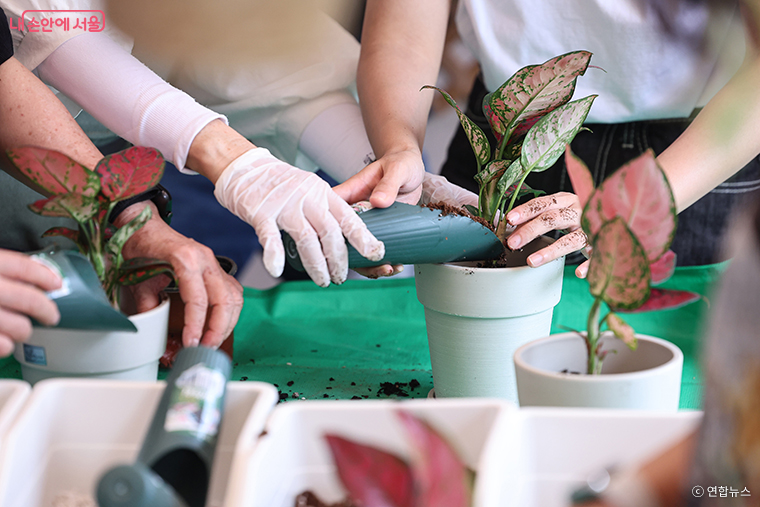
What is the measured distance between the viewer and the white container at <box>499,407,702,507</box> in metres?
0.37

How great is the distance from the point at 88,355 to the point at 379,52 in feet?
2.54

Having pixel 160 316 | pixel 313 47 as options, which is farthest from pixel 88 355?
pixel 313 47

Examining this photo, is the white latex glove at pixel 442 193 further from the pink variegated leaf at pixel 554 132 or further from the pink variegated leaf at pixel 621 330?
the pink variegated leaf at pixel 621 330

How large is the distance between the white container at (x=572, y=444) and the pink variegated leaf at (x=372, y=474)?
0.36 feet

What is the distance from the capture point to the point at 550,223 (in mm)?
759

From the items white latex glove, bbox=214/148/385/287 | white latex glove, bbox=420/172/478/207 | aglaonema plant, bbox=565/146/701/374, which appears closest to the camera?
aglaonema plant, bbox=565/146/701/374

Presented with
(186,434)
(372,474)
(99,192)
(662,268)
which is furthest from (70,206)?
(662,268)

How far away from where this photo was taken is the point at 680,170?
83 centimetres

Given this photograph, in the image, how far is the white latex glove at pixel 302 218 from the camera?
0.68 metres

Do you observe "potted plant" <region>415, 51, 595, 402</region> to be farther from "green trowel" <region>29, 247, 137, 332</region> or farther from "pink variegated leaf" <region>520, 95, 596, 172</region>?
"green trowel" <region>29, 247, 137, 332</region>

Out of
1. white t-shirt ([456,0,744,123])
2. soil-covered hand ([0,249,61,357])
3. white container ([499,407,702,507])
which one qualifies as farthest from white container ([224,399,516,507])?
white t-shirt ([456,0,744,123])

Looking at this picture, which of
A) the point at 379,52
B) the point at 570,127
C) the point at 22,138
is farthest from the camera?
the point at 379,52

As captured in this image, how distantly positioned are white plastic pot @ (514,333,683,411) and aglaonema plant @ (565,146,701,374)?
0.19ft

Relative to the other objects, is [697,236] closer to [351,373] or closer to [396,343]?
[396,343]
